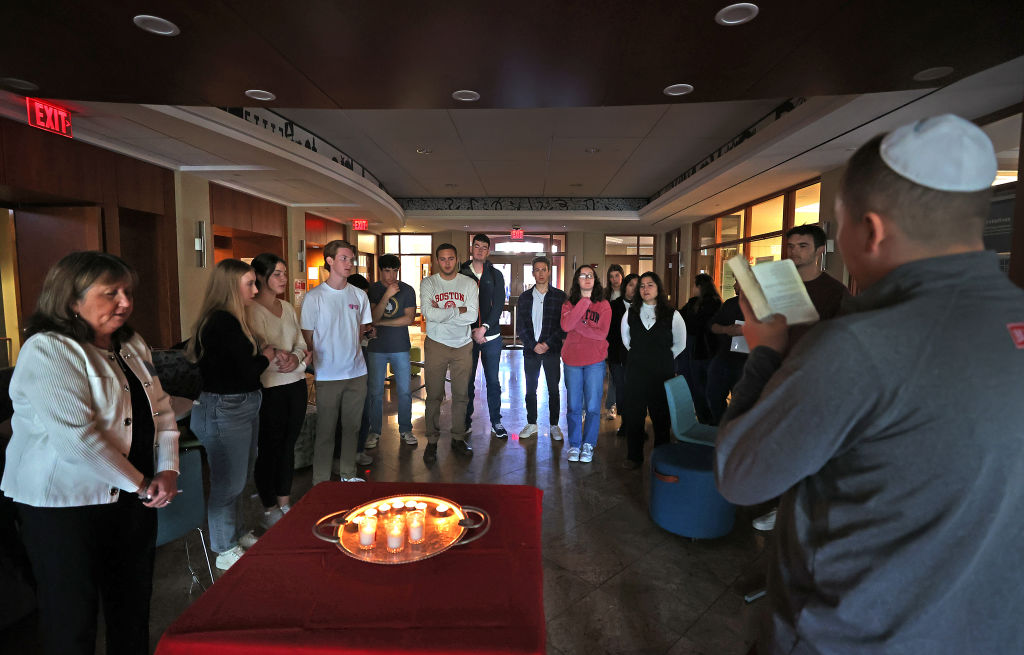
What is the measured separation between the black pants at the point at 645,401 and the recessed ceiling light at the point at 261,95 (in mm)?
3287

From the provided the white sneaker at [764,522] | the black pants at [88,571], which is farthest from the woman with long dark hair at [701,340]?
the black pants at [88,571]

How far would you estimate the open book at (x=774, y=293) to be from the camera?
958 mm

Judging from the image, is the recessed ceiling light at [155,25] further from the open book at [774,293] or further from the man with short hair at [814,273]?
the man with short hair at [814,273]

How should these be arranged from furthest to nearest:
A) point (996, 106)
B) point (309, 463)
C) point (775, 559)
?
point (309, 463), point (996, 106), point (775, 559)

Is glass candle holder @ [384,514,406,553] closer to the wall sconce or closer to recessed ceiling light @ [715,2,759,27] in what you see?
recessed ceiling light @ [715,2,759,27]

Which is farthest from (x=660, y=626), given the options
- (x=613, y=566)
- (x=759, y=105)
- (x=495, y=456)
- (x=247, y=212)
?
(x=247, y=212)

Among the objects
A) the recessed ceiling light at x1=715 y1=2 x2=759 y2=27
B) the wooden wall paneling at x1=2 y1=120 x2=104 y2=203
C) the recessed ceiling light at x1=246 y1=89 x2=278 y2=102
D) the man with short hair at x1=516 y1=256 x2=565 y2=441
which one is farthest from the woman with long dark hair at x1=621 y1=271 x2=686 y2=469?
the wooden wall paneling at x1=2 y1=120 x2=104 y2=203

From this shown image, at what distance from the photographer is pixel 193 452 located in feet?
7.39

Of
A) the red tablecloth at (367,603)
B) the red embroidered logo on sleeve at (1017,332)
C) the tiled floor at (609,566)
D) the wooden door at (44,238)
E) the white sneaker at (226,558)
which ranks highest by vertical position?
the wooden door at (44,238)

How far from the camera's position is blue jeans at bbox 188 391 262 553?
2.54 m

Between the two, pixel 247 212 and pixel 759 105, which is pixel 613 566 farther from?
pixel 247 212

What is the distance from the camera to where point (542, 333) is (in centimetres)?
474

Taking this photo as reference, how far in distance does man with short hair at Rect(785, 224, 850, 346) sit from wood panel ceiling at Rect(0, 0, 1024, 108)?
0.97m

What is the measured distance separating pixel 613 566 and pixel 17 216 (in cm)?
702
